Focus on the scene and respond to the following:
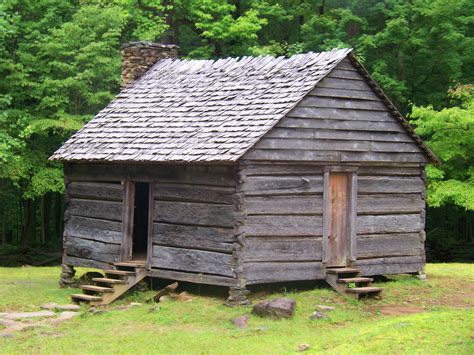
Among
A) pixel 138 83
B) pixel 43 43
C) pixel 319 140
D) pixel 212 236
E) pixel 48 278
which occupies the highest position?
pixel 43 43

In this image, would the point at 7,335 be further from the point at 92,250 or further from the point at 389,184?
the point at 389,184

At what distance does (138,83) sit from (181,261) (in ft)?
21.6

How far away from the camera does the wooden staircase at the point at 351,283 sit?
18.7 m

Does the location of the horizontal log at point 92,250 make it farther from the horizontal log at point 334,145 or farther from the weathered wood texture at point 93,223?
the horizontal log at point 334,145

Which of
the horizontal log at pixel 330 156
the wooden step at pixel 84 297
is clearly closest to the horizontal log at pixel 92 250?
the wooden step at pixel 84 297

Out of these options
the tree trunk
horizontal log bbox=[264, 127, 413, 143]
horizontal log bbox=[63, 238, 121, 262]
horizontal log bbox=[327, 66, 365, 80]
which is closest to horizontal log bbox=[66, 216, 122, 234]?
horizontal log bbox=[63, 238, 121, 262]

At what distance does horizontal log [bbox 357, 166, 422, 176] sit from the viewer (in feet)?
66.5

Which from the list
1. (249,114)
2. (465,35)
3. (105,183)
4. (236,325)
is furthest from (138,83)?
(465,35)

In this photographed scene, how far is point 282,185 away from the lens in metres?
18.7

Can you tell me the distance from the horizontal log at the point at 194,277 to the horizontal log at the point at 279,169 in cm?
227

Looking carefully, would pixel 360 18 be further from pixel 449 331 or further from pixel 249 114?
pixel 449 331

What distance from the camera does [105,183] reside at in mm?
21219

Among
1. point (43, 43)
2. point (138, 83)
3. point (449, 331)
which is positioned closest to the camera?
point (449, 331)

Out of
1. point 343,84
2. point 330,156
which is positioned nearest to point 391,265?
point 330,156
